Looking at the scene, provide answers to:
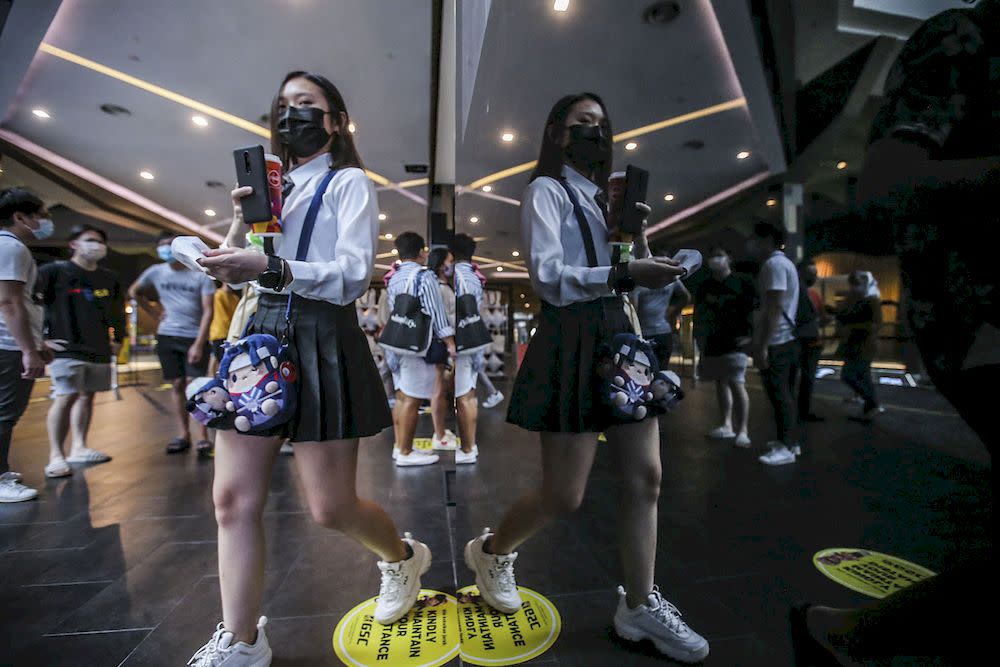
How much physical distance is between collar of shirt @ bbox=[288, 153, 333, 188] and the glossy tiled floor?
0.69m

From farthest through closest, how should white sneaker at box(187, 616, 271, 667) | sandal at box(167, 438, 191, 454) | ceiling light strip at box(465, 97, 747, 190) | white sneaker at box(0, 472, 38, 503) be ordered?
sandal at box(167, 438, 191, 454) < white sneaker at box(0, 472, 38, 503) < white sneaker at box(187, 616, 271, 667) < ceiling light strip at box(465, 97, 747, 190)

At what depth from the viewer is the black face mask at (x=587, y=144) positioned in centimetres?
78

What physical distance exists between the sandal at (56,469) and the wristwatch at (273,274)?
3.87 ft

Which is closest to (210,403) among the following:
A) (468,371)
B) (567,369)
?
(567,369)

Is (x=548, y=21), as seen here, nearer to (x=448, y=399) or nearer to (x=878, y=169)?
(x=878, y=169)

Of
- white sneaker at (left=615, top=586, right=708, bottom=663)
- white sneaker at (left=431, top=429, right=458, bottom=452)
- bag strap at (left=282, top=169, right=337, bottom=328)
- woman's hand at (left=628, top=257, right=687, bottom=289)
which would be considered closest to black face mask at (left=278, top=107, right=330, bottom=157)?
bag strap at (left=282, top=169, right=337, bottom=328)

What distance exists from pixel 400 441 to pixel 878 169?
1740mm

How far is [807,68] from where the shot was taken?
747 millimetres

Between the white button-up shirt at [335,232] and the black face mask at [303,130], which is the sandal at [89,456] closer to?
the white button-up shirt at [335,232]

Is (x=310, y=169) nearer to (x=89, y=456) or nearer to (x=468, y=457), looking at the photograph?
(x=468, y=457)

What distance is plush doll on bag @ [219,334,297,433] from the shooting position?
86cm

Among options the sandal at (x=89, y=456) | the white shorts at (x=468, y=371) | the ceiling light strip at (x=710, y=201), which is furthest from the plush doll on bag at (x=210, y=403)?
the sandal at (x=89, y=456)

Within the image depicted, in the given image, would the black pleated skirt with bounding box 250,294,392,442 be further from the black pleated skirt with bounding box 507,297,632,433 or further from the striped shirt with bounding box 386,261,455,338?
the black pleated skirt with bounding box 507,297,632,433

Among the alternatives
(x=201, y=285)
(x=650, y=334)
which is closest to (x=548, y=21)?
(x=650, y=334)
